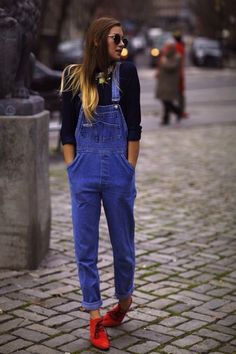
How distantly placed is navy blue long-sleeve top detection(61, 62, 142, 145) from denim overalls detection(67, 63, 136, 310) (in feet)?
0.12

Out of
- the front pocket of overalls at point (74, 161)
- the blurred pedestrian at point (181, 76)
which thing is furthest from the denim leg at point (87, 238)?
the blurred pedestrian at point (181, 76)

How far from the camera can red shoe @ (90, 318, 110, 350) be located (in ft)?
15.0

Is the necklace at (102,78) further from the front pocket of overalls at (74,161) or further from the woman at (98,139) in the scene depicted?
the front pocket of overalls at (74,161)

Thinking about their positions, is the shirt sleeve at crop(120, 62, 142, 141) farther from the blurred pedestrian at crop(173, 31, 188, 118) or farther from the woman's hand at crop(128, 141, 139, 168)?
the blurred pedestrian at crop(173, 31, 188, 118)

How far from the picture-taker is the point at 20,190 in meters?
6.07

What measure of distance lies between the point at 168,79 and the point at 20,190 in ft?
37.7

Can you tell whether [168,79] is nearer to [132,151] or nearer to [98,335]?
[132,151]

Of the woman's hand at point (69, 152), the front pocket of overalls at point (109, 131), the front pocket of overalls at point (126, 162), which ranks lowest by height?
the front pocket of overalls at point (126, 162)

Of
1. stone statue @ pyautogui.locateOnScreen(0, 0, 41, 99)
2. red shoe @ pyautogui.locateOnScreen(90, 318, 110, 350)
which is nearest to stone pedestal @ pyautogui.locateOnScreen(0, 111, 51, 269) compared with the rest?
stone statue @ pyautogui.locateOnScreen(0, 0, 41, 99)

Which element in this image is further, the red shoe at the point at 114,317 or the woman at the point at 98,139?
the red shoe at the point at 114,317

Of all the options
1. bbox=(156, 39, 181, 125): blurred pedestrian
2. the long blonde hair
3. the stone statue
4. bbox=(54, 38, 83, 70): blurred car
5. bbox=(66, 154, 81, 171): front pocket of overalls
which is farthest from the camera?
bbox=(54, 38, 83, 70): blurred car

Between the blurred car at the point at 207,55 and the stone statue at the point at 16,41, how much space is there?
40946 millimetres

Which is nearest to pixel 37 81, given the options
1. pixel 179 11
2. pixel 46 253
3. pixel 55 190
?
pixel 55 190

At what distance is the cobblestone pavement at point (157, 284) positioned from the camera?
4.74m
